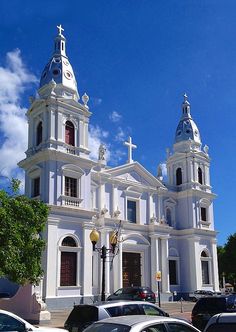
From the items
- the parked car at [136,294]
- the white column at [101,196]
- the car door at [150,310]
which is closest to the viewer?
the car door at [150,310]

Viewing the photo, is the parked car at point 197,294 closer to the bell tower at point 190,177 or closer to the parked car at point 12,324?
the bell tower at point 190,177

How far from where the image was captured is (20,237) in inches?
747

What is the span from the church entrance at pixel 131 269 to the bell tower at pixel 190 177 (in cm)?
655


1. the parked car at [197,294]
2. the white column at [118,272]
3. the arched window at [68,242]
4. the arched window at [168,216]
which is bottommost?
the parked car at [197,294]

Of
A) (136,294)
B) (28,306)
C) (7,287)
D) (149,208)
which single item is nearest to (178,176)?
(149,208)

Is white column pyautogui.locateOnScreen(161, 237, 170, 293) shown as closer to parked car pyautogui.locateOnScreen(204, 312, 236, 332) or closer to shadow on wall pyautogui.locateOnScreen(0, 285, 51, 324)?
shadow on wall pyautogui.locateOnScreen(0, 285, 51, 324)

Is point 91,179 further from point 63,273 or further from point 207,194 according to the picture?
point 207,194

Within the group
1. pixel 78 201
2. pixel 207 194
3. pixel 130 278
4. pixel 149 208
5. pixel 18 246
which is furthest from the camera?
pixel 207 194

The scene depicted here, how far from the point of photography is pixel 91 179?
34.5m

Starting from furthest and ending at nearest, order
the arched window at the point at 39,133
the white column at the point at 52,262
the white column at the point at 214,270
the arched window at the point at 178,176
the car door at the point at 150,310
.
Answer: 1. the arched window at the point at 178,176
2. the white column at the point at 214,270
3. the arched window at the point at 39,133
4. the white column at the point at 52,262
5. the car door at the point at 150,310

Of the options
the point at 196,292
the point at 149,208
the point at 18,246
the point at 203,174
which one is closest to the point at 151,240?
the point at 149,208

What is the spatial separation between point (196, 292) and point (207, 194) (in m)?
9.55

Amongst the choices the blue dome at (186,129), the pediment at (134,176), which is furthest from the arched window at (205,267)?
the blue dome at (186,129)

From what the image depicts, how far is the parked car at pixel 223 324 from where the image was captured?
6285 mm
